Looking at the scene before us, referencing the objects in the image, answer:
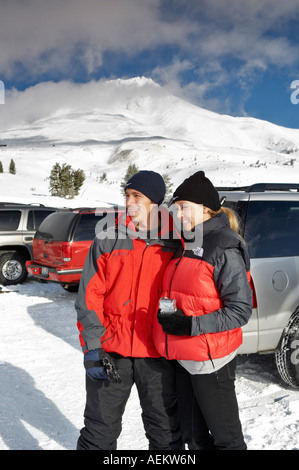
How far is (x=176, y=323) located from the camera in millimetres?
2201

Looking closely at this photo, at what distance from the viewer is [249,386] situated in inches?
172

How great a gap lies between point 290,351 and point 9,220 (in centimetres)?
781

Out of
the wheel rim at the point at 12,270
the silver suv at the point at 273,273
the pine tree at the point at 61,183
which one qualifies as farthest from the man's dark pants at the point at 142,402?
the pine tree at the point at 61,183

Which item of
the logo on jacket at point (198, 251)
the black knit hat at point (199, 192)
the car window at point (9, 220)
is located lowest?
the car window at point (9, 220)

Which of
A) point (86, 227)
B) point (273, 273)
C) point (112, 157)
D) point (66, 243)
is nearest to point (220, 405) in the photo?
point (273, 273)

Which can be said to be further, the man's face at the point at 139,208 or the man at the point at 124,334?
the man's face at the point at 139,208

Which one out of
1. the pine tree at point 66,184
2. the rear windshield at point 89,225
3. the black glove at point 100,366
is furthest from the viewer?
the pine tree at point 66,184

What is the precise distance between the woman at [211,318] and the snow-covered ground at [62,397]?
1186 millimetres

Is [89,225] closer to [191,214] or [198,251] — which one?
[191,214]

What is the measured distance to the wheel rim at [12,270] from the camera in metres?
9.82

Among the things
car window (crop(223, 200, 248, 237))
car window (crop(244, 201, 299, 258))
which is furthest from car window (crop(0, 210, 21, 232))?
car window (crop(244, 201, 299, 258))

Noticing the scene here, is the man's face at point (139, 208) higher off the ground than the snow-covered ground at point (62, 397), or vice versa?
the man's face at point (139, 208)

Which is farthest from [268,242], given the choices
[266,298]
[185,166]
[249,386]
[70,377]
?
[185,166]

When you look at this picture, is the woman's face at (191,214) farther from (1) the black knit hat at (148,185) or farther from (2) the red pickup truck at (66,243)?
(2) the red pickup truck at (66,243)
